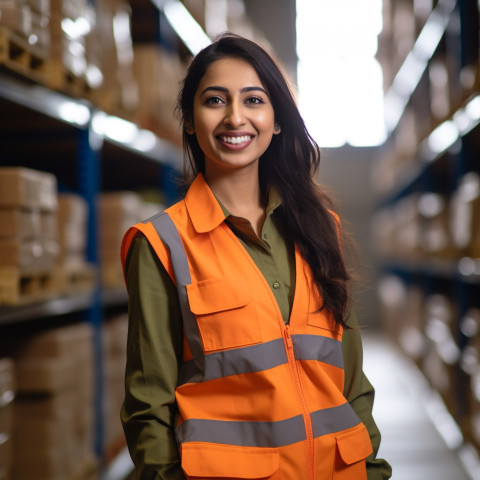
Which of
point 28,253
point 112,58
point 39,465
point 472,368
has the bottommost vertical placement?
point 39,465

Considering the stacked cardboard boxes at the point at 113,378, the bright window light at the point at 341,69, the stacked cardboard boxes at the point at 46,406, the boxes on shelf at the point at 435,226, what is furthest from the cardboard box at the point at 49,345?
the bright window light at the point at 341,69

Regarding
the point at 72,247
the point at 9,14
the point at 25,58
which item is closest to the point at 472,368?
the point at 72,247

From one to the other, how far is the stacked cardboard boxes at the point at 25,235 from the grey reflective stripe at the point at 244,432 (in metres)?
1.47

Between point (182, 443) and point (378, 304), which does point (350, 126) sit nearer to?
point (378, 304)

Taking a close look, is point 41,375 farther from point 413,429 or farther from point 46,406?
point 413,429

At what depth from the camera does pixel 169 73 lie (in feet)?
17.7

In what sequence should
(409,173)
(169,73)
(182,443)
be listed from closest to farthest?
(182,443) < (169,73) < (409,173)

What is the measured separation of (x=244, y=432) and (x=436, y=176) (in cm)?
643

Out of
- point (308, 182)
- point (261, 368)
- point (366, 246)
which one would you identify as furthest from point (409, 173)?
point (261, 368)

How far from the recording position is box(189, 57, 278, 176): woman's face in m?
1.61

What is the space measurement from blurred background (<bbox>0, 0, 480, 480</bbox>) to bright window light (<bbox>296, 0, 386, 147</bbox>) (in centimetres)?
386

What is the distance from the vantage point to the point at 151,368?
1.47 m

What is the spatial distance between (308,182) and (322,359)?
1.75 feet

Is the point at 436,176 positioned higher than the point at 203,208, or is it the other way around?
the point at 436,176
